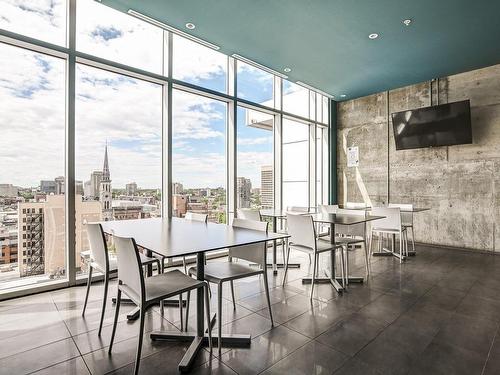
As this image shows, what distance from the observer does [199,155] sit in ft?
16.1

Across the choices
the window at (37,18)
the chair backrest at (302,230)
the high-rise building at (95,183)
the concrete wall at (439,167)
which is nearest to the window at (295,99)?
the concrete wall at (439,167)

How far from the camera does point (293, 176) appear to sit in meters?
6.74

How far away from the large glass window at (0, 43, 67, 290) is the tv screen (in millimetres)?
6300

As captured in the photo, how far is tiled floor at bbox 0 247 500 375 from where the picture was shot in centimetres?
194

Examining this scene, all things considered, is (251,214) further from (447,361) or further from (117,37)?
(117,37)

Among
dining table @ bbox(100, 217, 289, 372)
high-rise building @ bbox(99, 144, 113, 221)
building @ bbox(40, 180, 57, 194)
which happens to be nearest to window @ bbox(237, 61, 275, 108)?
high-rise building @ bbox(99, 144, 113, 221)

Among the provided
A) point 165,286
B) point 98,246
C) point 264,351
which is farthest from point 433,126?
point 98,246

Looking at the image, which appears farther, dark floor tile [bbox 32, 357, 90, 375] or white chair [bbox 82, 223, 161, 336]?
white chair [bbox 82, 223, 161, 336]

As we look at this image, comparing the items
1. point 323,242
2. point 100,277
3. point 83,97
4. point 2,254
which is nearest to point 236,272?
point 323,242

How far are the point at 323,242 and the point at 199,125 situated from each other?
2832mm

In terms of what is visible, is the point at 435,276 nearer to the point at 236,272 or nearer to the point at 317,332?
the point at 317,332

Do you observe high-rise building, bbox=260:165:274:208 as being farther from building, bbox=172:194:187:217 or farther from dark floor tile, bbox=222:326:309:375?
dark floor tile, bbox=222:326:309:375

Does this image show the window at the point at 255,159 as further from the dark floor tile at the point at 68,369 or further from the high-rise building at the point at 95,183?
the dark floor tile at the point at 68,369

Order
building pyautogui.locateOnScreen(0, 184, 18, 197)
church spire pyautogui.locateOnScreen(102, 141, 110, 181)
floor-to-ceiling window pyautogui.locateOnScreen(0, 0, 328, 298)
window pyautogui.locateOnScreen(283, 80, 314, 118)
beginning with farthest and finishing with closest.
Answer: window pyautogui.locateOnScreen(283, 80, 314, 118) → church spire pyautogui.locateOnScreen(102, 141, 110, 181) → floor-to-ceiling window pyautogui.locateOnScreen(0, 0, 328, 298) → building pyautogui.locateOnScreen(0, 184, 18, 197)
